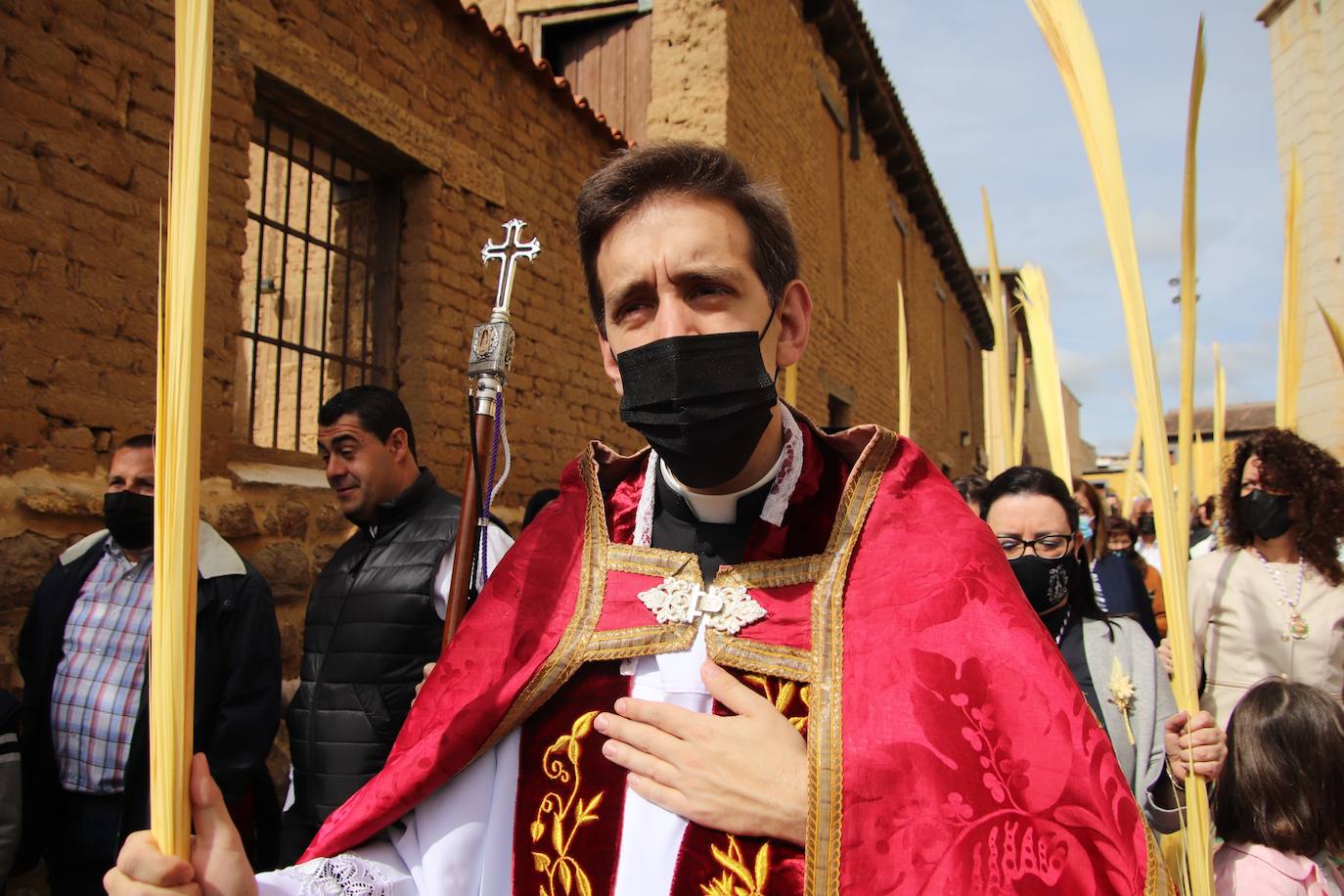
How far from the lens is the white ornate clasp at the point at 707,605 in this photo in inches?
55.9

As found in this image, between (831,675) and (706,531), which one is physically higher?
(706,531)

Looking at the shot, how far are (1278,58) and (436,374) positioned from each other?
1279 centimetres

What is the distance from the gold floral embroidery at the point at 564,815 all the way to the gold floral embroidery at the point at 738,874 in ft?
0.68

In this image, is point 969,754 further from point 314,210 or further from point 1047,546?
→ point 314,210

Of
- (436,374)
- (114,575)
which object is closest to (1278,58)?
(436,374)

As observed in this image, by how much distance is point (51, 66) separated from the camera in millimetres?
3422

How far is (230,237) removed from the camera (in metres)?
4.05

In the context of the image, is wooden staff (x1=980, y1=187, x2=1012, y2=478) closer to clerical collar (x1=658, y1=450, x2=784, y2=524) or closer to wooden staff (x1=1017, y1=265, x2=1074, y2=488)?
wooden staff (x1=1017, y1=265, x2=1074, y2=488)

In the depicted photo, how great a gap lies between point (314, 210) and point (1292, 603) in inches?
244

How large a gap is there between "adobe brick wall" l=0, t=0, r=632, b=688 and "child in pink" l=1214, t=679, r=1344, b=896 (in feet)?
12.5

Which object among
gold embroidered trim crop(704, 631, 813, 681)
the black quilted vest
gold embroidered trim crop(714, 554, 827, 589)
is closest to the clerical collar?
gold embroidered trim crop(714, 554, 827, 589)

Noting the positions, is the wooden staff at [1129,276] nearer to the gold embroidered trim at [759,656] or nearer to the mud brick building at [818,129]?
the gold embroidered trim at [759,656]

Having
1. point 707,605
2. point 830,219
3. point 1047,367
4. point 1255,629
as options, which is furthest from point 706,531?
point 830,219

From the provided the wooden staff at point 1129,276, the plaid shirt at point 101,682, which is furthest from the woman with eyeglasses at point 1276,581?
the plaid shirt at point 101,682
